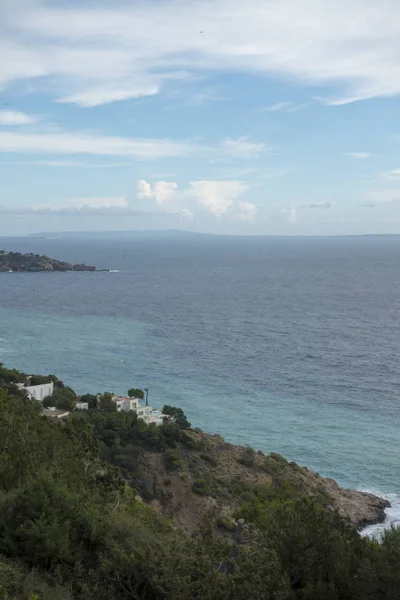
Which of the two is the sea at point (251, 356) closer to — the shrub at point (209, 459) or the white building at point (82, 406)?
the shrub at point (209, 459)

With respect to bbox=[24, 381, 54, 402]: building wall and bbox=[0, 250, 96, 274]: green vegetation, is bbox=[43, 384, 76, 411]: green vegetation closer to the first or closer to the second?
bbox=[24, 381, 54, 402]: building wall

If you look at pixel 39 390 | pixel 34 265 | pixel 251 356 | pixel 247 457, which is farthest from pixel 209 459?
pixel 34 265

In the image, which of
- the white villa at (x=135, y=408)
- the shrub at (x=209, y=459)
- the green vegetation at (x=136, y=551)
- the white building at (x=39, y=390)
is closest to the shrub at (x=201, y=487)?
the shrub at (x=209, y=459)

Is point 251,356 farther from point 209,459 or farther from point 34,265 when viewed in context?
point 34,265

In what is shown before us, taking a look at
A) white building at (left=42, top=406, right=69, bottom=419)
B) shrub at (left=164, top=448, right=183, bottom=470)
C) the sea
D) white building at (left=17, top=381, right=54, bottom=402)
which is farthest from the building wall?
shrub at (left=164, top=448, right=183, bottom=470)

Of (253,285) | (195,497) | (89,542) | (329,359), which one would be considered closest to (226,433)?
(195,497)

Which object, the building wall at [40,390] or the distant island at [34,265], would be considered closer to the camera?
the building wall at [40,390]
